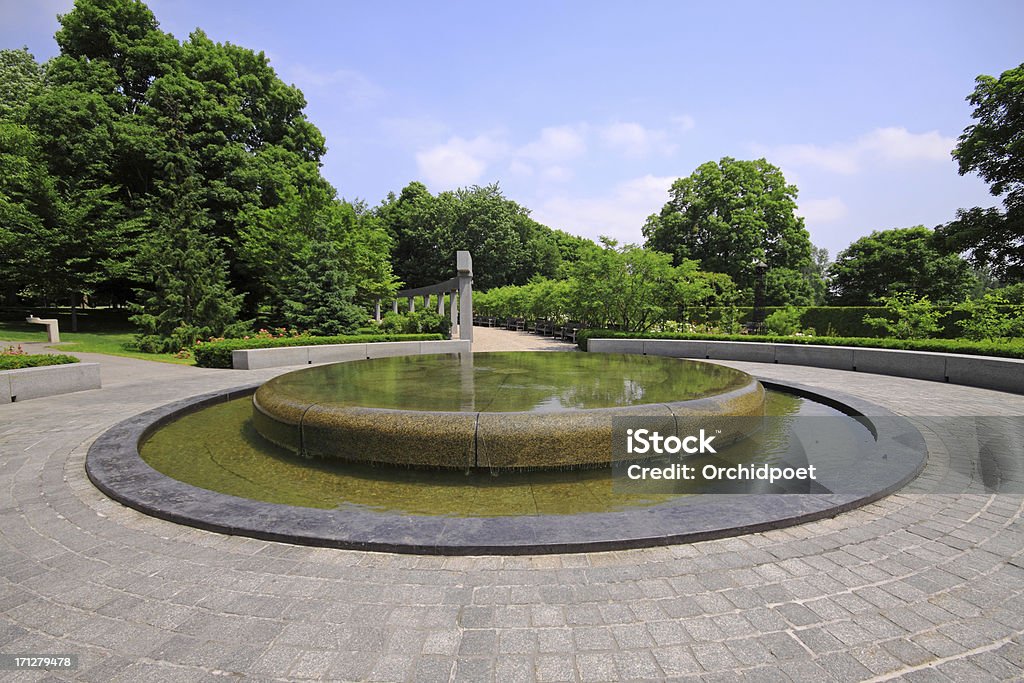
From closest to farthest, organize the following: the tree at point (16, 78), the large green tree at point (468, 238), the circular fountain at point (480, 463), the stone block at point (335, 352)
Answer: the circular fountain at point (480, 463), the stone block at point (335, 352), the tree at point (16, 78), the large green tree at point (468, 238)

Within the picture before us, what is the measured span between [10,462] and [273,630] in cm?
577

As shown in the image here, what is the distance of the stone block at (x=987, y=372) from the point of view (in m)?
10.2

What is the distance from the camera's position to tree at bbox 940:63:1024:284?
21.4 m

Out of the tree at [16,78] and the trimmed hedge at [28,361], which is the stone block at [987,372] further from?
the tree at [16,78]

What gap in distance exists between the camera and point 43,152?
87.9 ft

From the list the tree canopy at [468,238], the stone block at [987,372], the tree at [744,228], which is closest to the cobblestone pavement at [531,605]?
the stone block at [987,372]

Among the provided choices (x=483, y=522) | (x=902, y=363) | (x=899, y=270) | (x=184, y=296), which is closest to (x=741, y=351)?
(x=902, y=363)

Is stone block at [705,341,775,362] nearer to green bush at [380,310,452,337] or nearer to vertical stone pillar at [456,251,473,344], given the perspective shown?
vertical stone pillar at [456,251,473,344]

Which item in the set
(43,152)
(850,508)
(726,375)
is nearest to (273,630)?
(850,508)

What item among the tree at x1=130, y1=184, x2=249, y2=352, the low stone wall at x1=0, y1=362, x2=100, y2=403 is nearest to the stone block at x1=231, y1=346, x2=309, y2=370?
the low stone wall at x1=0, y1=362, x2=100, y2=403

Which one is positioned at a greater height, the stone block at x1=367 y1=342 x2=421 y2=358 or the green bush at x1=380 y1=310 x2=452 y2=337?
the green bush at x1=380 y1=310 x2=452 y2=337

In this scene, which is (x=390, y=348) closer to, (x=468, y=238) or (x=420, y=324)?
(x=420, y=324)

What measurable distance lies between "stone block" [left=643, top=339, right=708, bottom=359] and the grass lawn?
16.6 m

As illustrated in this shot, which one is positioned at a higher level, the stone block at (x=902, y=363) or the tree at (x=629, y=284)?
the tree at (x=629, y=284)
